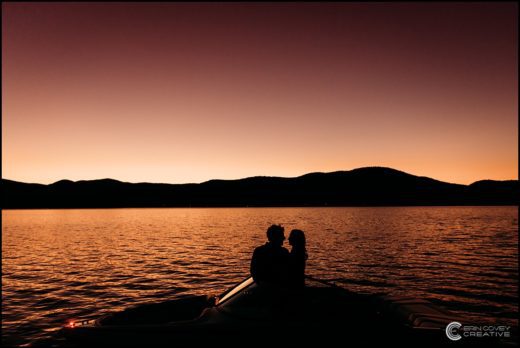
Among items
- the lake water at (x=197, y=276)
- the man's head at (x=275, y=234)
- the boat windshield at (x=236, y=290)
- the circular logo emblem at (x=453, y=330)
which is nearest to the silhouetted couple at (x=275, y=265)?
the man's head at (x=275, y=234)

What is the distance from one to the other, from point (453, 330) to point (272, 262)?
3134 mm

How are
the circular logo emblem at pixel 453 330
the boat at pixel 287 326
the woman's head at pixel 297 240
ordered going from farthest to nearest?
the woman's head at pixel 297 240 → the boat at pixel 287 326 → the circular logo emblem at pixel 453 330

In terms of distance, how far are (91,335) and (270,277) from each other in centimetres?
317

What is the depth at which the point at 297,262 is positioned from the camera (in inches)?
293

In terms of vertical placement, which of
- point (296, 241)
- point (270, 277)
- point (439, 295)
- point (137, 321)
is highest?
point (296, 241)

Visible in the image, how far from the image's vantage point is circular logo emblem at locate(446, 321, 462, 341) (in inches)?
211

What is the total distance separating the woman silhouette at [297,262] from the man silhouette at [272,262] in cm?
14

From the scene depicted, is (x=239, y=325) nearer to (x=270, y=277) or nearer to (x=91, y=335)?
(x=270, y=277)

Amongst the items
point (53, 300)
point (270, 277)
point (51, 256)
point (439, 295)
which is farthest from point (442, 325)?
point (51, 256)

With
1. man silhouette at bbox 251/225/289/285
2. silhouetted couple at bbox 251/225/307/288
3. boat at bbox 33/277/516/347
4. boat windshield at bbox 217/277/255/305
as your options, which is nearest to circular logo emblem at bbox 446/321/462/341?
boat at bbox 33/277/516/347

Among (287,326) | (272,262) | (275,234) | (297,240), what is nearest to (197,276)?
(297,240)

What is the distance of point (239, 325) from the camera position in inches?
225

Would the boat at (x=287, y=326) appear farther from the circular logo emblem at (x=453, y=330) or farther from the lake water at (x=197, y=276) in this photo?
the lake water at (x=197, y=276)

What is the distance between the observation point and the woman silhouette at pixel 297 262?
730 cm
